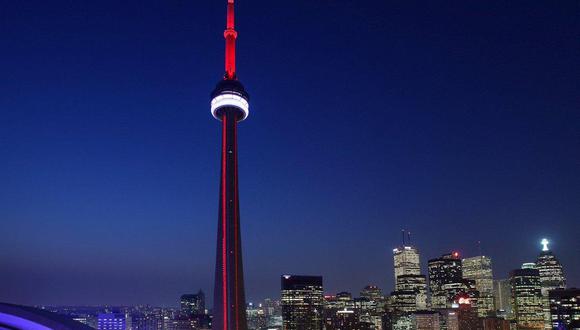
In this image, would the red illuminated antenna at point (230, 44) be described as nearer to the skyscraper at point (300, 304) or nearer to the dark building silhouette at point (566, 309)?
the dark building silhouette at point (566, 309)

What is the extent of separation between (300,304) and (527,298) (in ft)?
236

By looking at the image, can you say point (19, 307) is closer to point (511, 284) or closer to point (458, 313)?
point (458, 313)

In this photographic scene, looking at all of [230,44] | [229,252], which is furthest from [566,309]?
[230,44]

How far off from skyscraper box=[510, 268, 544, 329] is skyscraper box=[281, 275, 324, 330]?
59.0 metres

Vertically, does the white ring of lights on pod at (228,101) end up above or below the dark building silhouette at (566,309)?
above

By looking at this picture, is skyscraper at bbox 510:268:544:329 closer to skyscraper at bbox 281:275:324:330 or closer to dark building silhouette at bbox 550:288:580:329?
dark building silhouette at bbox 550:288:580:329

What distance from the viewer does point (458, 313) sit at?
15862 centimetres

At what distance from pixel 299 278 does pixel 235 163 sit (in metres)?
99.0

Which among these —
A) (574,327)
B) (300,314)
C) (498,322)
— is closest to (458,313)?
(498,322)

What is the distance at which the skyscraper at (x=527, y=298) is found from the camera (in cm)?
16125

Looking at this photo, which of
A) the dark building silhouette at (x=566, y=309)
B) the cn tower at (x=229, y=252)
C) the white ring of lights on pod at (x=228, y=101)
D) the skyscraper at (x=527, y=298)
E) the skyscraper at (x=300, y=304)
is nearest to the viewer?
the cn tower at (x=229, y=252)

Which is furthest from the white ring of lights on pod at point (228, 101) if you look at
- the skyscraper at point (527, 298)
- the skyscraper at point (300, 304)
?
the skyscraper at point (527, 298)

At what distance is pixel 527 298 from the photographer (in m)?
170

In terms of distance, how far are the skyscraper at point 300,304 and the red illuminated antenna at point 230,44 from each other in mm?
93345
